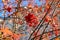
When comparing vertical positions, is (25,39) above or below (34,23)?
below

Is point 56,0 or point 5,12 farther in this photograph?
point 5,12

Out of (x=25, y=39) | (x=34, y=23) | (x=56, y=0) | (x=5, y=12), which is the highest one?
(x=56, y=0)

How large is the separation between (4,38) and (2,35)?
29 centimetres

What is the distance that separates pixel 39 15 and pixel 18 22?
1617mm

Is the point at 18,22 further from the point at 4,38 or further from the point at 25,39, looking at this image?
the point at 25,39

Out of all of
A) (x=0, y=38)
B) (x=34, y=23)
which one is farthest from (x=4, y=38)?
(x=34, y=23)

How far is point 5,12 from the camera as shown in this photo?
7844mm

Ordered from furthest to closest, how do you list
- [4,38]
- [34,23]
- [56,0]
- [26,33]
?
[26,33], [34,23], [4,38], [56,0]

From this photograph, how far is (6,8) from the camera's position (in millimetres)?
7832

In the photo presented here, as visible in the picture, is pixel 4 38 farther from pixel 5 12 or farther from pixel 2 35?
pixel 5 12

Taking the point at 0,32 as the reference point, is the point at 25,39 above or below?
below

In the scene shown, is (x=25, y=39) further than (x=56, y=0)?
Yes

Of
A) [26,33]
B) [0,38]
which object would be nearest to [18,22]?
[0,38]

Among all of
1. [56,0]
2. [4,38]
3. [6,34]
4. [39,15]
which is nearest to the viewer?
[56,0]
